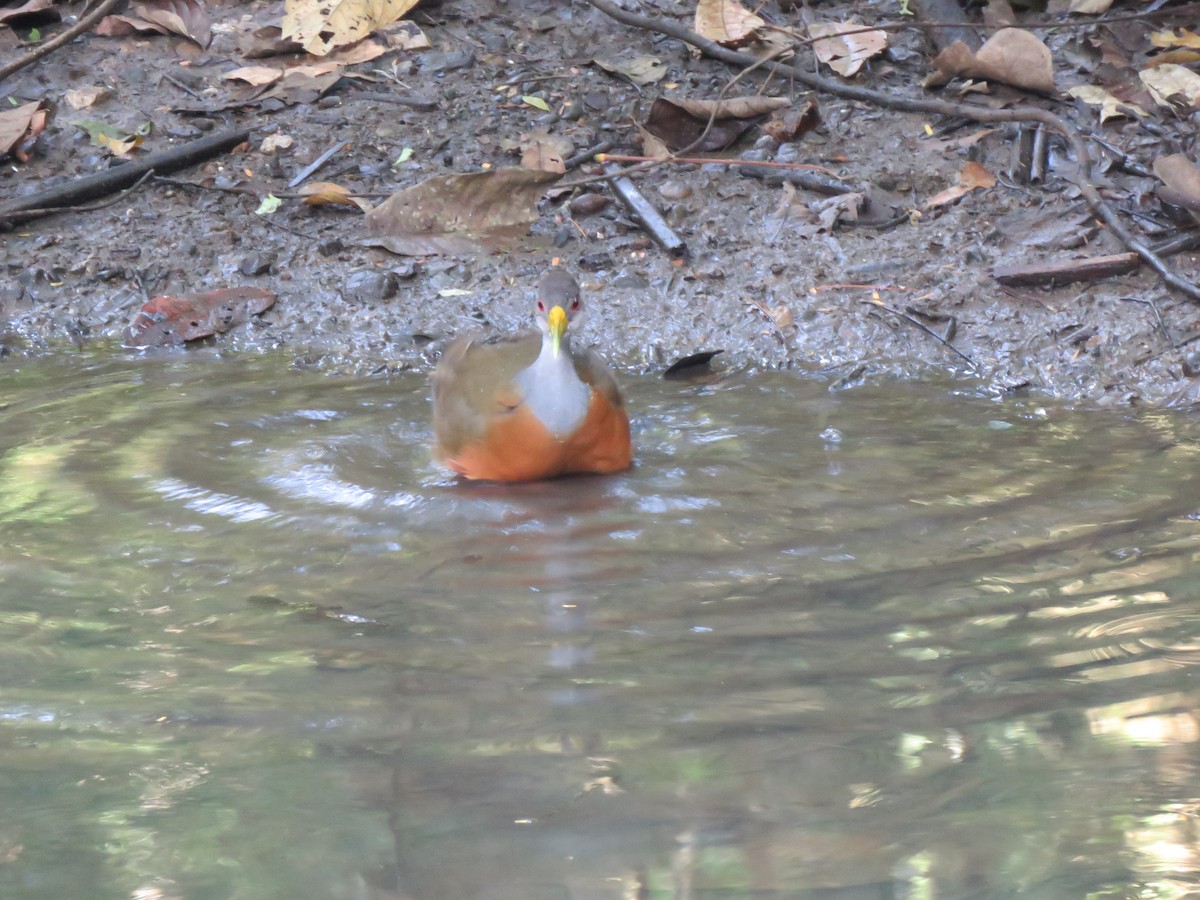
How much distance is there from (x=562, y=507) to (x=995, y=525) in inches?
45.8

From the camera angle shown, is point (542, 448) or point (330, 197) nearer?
point (542, 448)

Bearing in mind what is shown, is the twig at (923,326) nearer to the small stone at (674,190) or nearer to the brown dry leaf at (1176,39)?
the small stone at (674,190)

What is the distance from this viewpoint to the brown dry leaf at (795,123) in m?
6.32

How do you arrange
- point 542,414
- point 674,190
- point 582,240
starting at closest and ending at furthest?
point 542,414 → point 582,240 → point 674,190

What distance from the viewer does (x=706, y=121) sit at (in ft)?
20.8

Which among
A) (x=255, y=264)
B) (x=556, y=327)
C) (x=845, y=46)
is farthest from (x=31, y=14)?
(x=556, y=327)

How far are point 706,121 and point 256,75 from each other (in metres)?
2.32

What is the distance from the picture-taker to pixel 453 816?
2.16 m

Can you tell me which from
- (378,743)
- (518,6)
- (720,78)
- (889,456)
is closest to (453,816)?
(378,743)

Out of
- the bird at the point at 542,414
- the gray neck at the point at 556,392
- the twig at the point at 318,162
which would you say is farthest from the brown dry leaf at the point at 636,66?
the gray neck at the point at 556,392

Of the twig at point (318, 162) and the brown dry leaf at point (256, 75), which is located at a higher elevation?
the brown dry leaf at point (256, 75)

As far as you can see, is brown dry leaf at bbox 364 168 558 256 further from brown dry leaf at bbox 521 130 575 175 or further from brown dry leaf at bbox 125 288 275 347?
brown dry leaf at bbox 125 288 275 347

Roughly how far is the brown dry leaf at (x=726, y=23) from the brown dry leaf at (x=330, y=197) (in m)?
1.89

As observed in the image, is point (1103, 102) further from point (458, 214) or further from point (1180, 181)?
point (458, 214)
